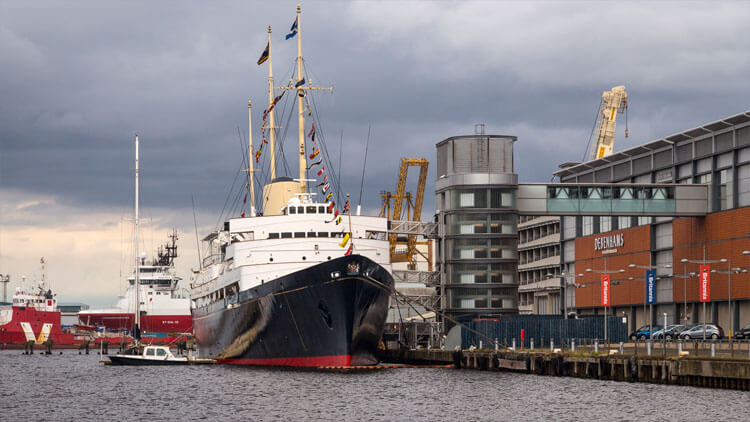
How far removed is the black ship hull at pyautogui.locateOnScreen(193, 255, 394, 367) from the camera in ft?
220

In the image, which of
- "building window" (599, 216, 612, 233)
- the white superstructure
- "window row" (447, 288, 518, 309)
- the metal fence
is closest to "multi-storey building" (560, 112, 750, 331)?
"building window" (599, 216, 612, 233)

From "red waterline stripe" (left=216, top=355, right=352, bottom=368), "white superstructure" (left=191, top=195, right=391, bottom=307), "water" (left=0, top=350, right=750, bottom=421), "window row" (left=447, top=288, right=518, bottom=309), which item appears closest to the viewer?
"water" (left=0, top=350, right=750, bottom=421)

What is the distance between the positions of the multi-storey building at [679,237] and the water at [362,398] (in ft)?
69.9

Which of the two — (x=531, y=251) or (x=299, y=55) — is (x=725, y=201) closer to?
(x=299, y=55)

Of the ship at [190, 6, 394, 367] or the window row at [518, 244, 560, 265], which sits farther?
the window row at [518, 244, 560, 265]

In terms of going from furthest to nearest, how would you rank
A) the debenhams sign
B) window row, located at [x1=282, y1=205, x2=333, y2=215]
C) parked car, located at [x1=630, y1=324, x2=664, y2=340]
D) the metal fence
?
the debenhams sign, parked car, located at [x1=630, y1=324, x2=664, y2=340], the metal fence, window row, located at [x1=282, y1=205, x2=333, y2=215]

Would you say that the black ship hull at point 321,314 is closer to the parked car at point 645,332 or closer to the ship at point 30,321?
the parked car at point 645,332

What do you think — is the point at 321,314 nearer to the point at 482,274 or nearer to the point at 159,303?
the point at 482,274

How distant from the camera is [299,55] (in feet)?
273

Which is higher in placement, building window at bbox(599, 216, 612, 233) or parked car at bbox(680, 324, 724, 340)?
building window at bbox(599, 216, 612, 233)

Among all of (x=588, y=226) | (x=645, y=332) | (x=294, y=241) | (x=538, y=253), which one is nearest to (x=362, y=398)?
(x=294, y=241)

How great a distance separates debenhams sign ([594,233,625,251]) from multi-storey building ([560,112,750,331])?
103 millimetres

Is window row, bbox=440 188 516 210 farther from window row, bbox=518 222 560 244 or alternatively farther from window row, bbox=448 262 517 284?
window row, bbox=518 222 560 244

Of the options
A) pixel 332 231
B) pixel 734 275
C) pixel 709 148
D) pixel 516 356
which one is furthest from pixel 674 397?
pixel 709 148
